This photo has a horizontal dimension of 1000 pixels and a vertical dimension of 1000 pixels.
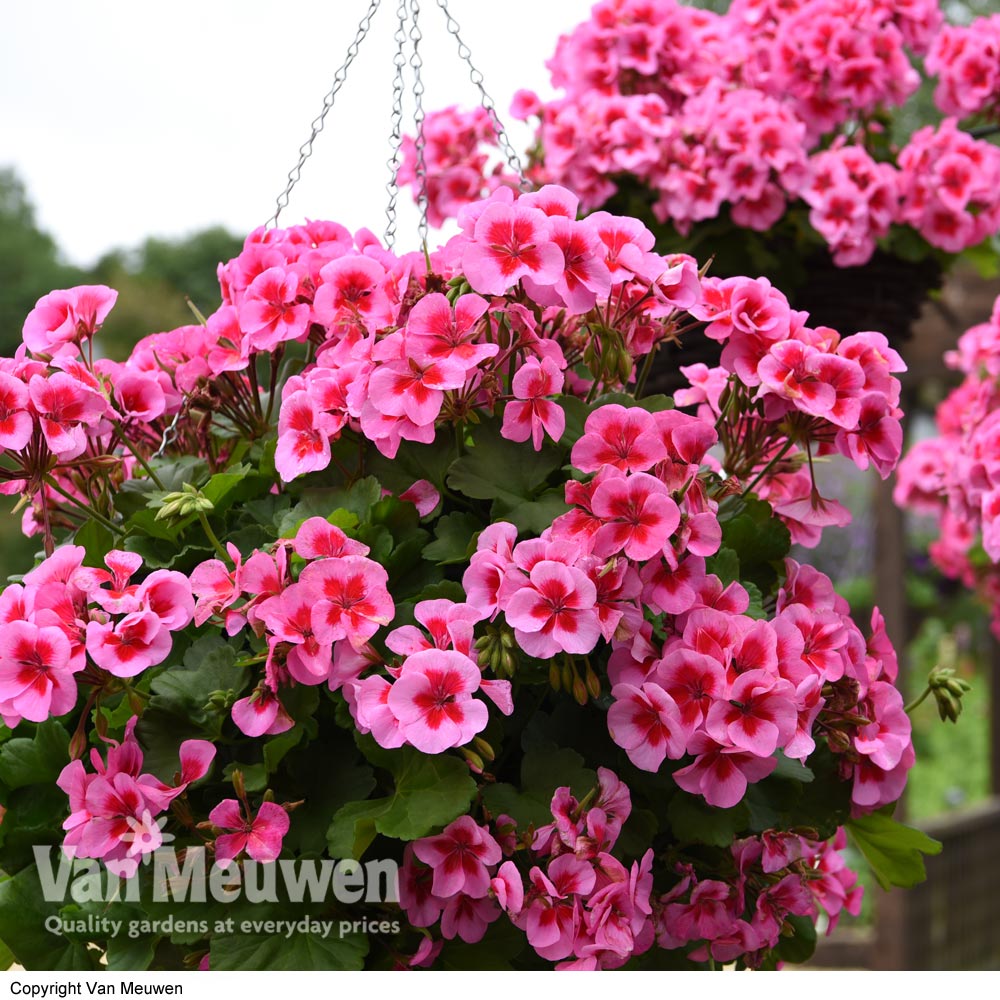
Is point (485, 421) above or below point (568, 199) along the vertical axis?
below

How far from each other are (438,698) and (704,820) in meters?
0.21

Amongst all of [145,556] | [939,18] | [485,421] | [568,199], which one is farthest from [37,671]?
[939,18]

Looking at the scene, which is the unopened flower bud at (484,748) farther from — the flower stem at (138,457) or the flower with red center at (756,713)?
the flower stem at (138,457)

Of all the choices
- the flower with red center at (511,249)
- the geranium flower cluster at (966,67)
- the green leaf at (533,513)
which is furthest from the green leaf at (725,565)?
the geranium flower cluster at (966,67)

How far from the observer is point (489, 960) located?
2.50 feet

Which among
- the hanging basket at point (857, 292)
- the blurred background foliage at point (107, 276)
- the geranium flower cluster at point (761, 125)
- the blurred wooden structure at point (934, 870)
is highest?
the blurred background foliage at point (107, 276)

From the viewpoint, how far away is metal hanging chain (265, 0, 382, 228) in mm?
979

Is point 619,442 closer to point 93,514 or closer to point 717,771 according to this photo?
point 717,771

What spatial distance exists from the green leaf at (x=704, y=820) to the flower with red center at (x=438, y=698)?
0.17 m

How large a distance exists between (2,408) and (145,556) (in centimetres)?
14

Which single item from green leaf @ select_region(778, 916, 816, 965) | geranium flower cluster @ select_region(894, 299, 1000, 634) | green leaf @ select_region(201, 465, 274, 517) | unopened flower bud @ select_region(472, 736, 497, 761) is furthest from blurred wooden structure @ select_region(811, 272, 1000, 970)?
unopened flower bud @ select_region(472, 736, 497, 761)

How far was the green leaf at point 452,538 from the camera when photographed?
2.52 ft
